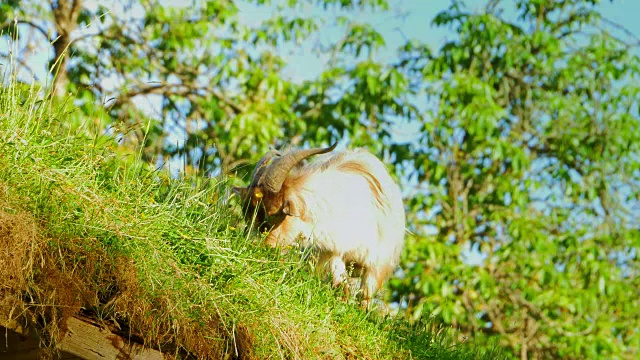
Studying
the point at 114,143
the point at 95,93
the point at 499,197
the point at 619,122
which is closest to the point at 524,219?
the point at 499,197

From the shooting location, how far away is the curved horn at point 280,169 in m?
7.03

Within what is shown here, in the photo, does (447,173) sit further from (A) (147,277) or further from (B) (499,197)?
(A) (147,277)

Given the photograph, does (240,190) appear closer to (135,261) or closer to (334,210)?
(334,210)

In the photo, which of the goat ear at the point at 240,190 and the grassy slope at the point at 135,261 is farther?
the goat ear at the point at 240,190

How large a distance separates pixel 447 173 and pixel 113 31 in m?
5.12

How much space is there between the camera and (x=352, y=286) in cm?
681

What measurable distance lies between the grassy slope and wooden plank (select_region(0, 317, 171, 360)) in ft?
0.20

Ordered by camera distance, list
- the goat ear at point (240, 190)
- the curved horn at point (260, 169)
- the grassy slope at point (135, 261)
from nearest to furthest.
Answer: the grassy slope at point (135, 261) → the goat ear at point (240, 190) → the curved horn at point (260, 169)

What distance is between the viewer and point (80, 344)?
4.21m

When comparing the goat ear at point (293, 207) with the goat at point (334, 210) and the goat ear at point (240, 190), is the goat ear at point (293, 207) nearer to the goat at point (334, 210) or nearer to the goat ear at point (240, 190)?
the goat at point (334, 210)

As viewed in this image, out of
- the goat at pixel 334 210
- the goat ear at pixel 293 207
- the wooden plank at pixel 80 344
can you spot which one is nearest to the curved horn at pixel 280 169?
the goat at pixel 334 210

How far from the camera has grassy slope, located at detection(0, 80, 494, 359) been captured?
4.19 metres

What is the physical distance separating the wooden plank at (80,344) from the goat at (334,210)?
2.41 metres

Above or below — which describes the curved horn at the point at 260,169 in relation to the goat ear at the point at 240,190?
above
